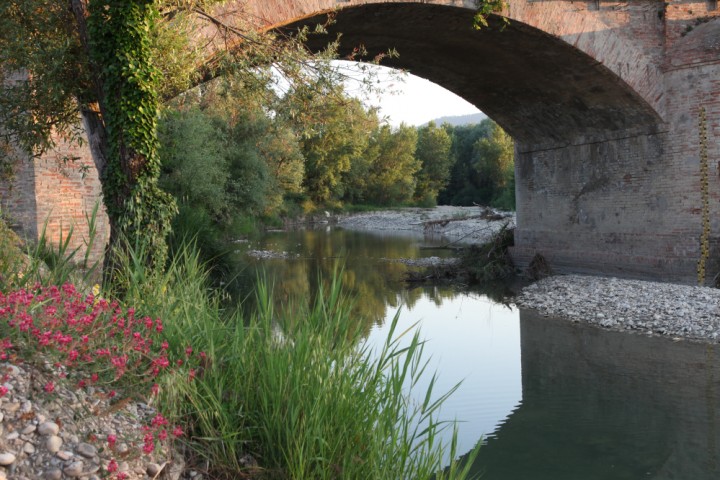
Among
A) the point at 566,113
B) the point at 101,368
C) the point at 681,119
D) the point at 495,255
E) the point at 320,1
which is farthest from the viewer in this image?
the point at 495,255

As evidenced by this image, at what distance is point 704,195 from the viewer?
40.4ft

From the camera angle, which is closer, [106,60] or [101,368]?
[101,368]

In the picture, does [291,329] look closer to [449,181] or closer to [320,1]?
[320,1]

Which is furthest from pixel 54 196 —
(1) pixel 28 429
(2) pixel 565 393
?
(1) pixel 28 429

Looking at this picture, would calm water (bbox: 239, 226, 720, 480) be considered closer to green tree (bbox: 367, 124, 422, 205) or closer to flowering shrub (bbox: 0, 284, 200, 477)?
flowering shrub (bbox: 0, 284, 200, 477)

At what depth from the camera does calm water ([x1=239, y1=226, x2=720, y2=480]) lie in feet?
17.3

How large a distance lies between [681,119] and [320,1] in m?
7.11

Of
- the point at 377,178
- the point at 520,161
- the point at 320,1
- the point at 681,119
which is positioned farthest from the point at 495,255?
the point at 377,178

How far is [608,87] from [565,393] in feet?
24.7

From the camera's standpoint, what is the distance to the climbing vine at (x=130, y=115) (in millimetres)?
5988

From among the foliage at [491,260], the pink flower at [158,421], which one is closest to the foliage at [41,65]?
the pink flower at [158,421]

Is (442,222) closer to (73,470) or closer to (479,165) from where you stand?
(73,470)

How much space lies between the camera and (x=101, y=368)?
10.6ft

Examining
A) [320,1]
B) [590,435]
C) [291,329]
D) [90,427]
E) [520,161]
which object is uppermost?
[320,1]
